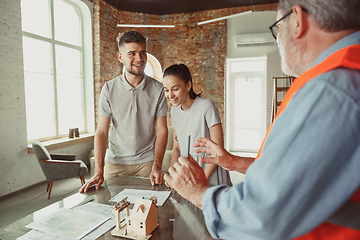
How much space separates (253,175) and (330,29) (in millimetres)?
387

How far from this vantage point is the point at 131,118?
6.93 ft

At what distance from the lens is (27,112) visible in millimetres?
4594

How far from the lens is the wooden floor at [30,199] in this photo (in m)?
3.28

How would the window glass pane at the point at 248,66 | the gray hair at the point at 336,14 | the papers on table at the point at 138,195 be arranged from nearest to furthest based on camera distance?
the gray hair at the point at 336,14, the papers on table at the point at 138,195, the window glass pane at the point at 248,66

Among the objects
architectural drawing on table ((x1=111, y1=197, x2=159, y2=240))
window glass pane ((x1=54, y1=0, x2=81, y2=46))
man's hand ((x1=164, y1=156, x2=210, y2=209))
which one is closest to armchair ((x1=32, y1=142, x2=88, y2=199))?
window glass pane ((x1=54, y1=0, x2=81, y2=46))

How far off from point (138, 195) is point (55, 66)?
468cm

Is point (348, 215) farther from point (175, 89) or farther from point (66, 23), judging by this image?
point (66, 23)

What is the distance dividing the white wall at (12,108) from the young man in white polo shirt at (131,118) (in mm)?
2772

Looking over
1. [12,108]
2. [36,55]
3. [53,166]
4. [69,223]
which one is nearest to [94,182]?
[69,223]

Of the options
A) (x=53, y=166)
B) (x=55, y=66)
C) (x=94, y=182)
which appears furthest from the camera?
(x=55, y=66)

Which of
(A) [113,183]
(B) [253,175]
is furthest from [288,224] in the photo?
(A) [113,183]

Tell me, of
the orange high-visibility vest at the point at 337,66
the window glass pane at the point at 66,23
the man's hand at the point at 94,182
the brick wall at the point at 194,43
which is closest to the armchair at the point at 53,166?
the man's hand at the point at 94,182

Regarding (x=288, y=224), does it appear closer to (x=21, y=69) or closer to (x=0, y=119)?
(x=0, y=119)

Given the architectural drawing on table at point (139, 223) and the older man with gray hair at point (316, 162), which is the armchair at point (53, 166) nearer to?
the architectural drawing on table at point (139, 223)
